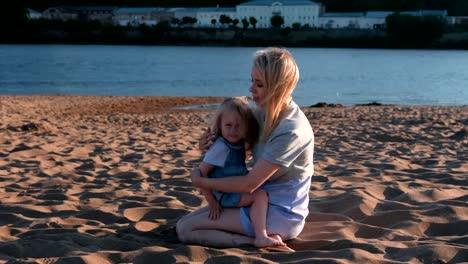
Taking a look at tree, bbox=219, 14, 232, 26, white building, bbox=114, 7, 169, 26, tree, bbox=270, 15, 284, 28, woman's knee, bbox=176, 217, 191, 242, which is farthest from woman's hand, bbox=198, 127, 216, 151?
white building, bbox=114, 7, 169, 26

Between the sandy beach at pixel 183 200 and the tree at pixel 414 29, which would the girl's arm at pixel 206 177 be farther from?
the tree at pixel 414 29

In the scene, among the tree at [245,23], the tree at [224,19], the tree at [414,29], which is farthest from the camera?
the tree at [224,19]

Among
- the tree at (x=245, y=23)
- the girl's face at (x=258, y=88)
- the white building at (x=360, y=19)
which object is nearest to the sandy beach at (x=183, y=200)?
the girl's face at (x=258, y=88)

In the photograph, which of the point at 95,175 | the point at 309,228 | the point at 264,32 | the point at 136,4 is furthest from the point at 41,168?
the point at 136,4

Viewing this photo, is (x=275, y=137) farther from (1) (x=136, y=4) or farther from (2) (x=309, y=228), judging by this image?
(1) (x=136, y=4)

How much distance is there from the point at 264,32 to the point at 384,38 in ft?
54.7

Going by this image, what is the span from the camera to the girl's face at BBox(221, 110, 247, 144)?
3.80 metres

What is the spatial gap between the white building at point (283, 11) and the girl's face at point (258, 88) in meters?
113

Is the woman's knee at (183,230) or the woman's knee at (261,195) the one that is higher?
the woman's knee at (261,195)

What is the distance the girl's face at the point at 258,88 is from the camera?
3609mm

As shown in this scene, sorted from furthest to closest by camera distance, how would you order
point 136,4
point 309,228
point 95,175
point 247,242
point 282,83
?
point 136,4 → point 95,175 → point 309,228 → point 247,242 → point 282,83

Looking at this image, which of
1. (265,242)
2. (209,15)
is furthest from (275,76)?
(209,15)

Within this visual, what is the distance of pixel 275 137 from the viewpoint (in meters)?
3.62

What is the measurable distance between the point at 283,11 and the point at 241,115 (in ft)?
377
